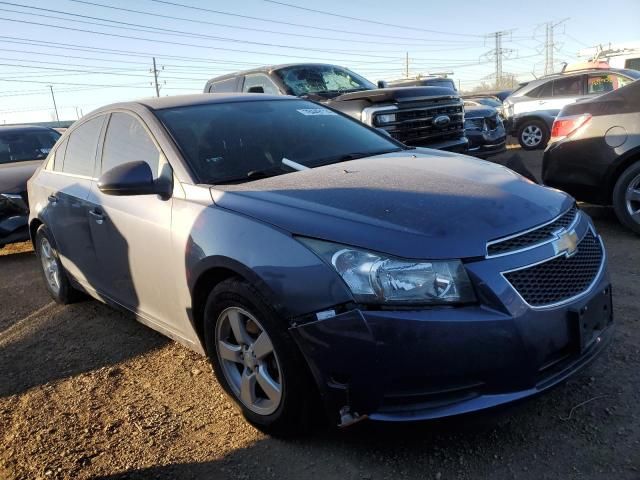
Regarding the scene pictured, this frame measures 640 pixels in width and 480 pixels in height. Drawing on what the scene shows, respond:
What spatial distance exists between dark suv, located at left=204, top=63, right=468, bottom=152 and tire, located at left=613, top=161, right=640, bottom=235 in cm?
207

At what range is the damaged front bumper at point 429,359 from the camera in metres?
2.16

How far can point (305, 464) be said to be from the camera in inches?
99.0

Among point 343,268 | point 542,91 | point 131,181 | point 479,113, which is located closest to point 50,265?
point 131,181

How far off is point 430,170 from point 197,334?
4.98ft

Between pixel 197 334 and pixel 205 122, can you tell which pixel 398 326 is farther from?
pixel 205 122

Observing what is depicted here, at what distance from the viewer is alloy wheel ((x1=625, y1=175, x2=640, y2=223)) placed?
518 centimetres

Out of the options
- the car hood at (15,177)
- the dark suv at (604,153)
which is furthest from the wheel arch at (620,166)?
the car hood at (15,177)

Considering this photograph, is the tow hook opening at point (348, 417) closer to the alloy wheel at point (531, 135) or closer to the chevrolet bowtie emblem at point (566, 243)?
the chevrolet bowtie emblem at point (566, 243)

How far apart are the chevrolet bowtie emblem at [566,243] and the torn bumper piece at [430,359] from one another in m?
0.29

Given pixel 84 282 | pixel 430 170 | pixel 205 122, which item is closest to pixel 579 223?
pixel 430 170

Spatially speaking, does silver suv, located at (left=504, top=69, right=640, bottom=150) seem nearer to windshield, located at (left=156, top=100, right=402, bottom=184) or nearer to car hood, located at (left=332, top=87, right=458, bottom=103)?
car hood, located at (left=332, top=87, right=458, bottom=103)

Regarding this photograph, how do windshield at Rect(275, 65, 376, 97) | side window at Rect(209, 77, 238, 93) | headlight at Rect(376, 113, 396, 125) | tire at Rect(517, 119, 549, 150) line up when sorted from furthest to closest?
tire at Rect(517, 119, 549, 150) → side window at Rect(209, 77, 238, 93) → windshield at Rect(275, 65, 376, 97) → headlight at Rect(376, 113, 396, 125)

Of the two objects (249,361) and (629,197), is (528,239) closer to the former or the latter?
(249,361)

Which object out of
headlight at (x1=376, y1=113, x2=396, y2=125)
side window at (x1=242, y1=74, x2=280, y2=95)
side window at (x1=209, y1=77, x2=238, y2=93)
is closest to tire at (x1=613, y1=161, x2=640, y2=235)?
headlight at (x1=376, y1=113, x2=396, y2=125)
